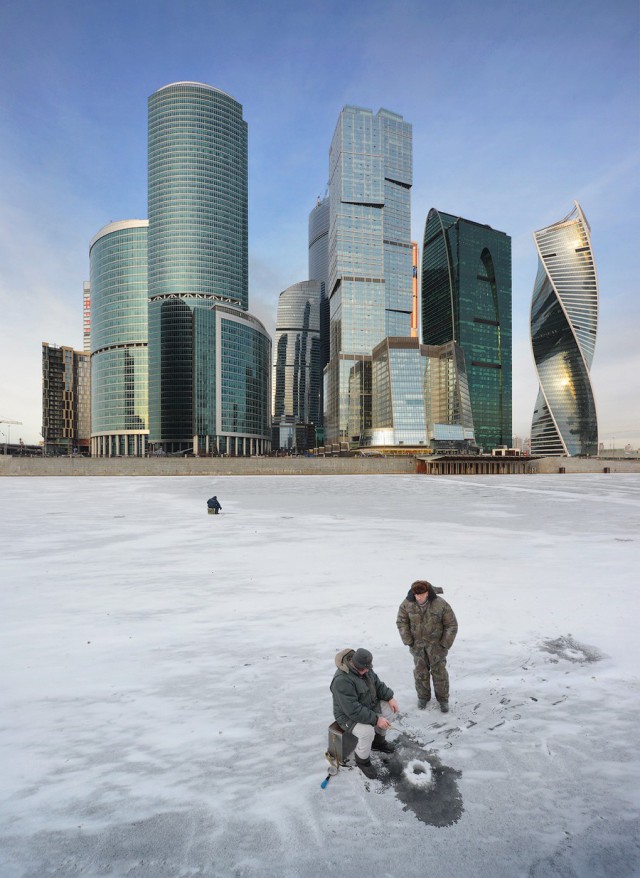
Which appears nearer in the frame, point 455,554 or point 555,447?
point 455,554

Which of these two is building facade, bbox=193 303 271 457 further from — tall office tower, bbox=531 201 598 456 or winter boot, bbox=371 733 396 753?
winter boot, bbox=371 733 396 753

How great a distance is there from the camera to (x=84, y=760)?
4.69 metres

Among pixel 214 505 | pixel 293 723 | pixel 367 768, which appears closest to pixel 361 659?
pixel 367 768

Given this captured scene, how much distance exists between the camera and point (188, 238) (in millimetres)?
168375

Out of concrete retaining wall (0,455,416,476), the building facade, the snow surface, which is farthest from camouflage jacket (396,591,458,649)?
the building facade

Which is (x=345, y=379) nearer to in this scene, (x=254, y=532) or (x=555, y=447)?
(x=555, y=447)

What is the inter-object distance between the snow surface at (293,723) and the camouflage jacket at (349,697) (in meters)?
0.58

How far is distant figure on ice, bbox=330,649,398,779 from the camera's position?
4359 millimetres

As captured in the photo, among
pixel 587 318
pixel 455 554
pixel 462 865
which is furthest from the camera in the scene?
pixel 587 318

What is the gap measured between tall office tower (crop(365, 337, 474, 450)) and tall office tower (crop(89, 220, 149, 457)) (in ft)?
288

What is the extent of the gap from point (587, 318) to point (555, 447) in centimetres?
4561

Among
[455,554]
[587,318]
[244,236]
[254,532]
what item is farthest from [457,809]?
[244,236]

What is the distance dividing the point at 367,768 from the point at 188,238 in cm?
18859

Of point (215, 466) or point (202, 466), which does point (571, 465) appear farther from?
point (202, 466)
